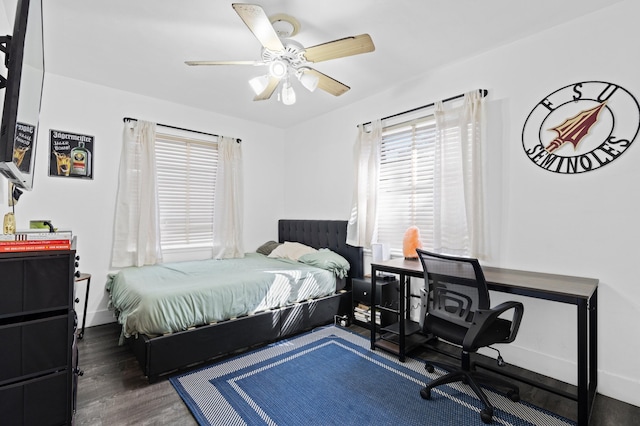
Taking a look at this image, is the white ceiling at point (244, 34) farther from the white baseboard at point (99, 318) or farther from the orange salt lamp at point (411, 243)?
the white baseboard at point (99, 318)

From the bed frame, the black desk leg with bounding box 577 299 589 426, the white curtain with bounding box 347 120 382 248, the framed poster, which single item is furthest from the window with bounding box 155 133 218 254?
the black desk leg with bounding box 577 299 589 426

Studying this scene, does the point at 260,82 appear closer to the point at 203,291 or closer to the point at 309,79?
the point at 309,79

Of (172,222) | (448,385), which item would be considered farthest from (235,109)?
(448,385)

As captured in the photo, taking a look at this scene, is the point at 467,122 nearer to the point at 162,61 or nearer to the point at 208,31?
the point at 208,31

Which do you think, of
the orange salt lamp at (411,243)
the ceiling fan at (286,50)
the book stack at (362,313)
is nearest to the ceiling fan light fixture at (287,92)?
the ceiling fan at (286,50)

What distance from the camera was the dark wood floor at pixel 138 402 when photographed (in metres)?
1.83

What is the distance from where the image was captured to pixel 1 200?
1981mm

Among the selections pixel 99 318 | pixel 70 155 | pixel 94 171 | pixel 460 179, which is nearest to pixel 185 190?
pixel 94 171

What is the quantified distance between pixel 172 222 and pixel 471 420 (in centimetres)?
370

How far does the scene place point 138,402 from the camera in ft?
6.53

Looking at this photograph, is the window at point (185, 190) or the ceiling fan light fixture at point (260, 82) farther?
the window at point (185, 190)

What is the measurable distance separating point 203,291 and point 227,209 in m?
1.92

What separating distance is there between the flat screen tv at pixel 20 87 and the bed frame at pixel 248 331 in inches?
56.5

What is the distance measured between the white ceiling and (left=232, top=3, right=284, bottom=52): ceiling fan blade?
0.27 meters
